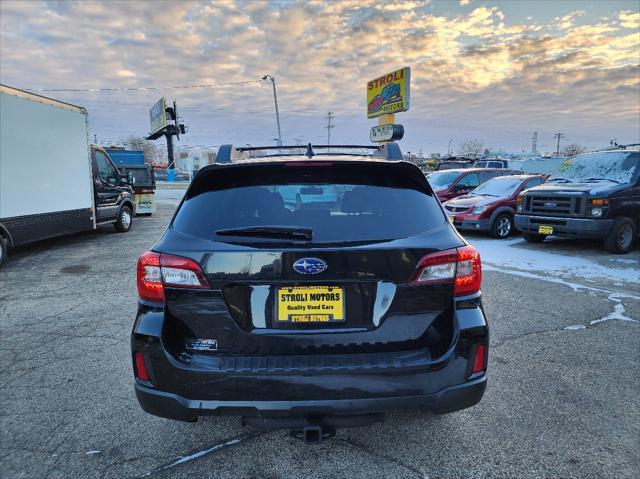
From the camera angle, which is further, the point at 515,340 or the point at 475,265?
the point at 515,340

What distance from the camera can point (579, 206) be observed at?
27.2 feet

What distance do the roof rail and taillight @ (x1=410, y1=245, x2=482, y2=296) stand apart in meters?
0.88

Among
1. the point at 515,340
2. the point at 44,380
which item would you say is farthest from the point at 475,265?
the point at 44,380

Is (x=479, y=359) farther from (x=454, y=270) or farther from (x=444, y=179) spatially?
(x=444, y=179)

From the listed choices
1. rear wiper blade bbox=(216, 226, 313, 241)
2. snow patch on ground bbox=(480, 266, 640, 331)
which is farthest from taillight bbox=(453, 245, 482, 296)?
snow patch on ground bbox=(480, 266, 640, 331)

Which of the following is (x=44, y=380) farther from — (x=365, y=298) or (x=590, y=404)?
(x=590, y=404)

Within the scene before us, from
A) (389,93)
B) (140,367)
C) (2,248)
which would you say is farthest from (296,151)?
(389,93)

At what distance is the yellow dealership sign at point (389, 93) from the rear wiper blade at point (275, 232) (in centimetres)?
2611

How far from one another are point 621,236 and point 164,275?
9.47m

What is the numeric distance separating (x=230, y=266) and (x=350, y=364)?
31.0 inches

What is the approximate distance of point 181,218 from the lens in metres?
2.37

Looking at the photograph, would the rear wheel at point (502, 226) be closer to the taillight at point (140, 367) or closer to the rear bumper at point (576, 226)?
the rear bumper at point (576, 226)

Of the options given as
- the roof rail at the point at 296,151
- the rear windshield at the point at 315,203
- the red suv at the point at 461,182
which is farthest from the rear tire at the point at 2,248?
the red suv at the point at 461,182

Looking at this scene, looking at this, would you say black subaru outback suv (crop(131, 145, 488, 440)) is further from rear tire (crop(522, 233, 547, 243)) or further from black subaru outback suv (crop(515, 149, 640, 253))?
rear tire (crop(522, 233, 547, 243))
